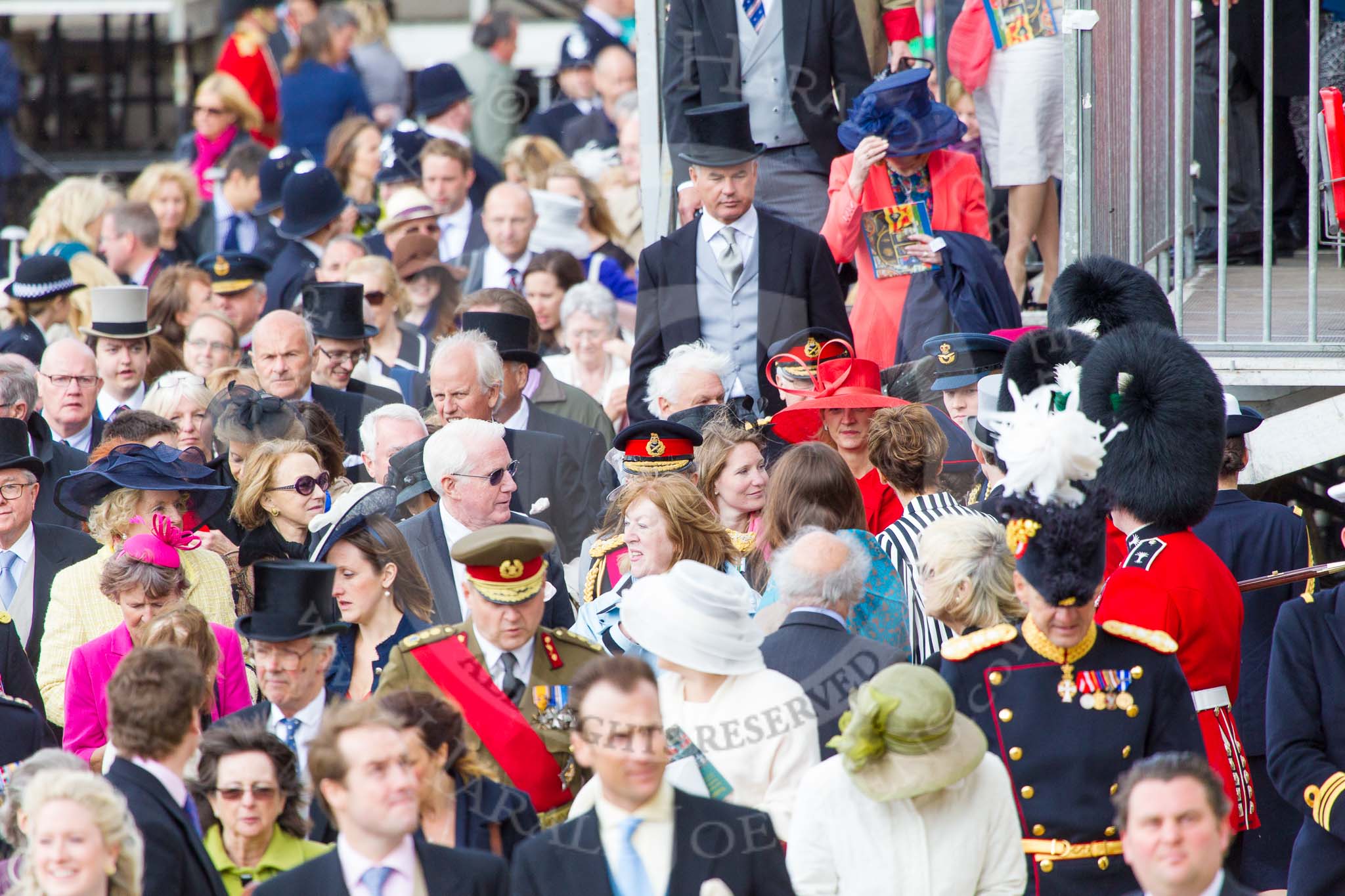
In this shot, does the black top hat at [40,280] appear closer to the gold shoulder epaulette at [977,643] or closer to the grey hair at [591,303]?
the grey hair at [591,303]

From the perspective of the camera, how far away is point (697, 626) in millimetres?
4836

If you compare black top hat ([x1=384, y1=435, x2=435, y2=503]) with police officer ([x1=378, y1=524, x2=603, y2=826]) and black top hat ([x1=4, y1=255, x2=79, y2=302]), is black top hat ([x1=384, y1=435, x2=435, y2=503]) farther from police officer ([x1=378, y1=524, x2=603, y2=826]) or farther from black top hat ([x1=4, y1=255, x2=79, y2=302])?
black top hat ([x1=4, y1=255, x2=79, y2=302])

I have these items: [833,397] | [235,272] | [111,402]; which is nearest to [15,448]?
[111,402]

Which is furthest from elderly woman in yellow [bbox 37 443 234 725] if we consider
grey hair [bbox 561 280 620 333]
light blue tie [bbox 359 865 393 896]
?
grey hair [bbox 561 280 620 333]

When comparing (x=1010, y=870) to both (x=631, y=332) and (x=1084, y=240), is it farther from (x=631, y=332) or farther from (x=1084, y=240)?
(x=631, y=332)

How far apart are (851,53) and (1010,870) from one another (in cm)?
468

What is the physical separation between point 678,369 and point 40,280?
3.91m

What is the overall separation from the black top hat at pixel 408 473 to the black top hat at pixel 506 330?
96 centimetres

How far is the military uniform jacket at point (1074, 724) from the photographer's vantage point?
4.77m

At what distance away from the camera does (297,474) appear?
22.1ft

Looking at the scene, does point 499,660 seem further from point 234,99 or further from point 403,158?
point 234,99

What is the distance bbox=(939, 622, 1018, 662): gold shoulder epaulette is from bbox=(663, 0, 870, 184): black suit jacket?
3.78 meters

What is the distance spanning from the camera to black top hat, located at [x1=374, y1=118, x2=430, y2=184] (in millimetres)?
11445

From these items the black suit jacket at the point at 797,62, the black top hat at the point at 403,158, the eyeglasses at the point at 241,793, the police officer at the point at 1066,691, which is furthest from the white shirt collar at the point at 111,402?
the police officer at the point at 1066,691
